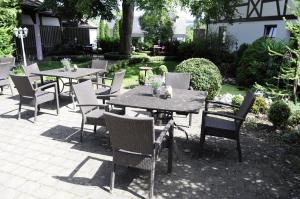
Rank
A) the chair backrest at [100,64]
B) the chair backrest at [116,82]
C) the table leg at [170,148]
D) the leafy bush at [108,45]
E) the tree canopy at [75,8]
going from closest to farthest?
the table leg at [170,148] < the chair backrest at [116,82] < the chair backrest at [100,64] < the tree canopy at [75,8] < the leafy bush at [108,45]

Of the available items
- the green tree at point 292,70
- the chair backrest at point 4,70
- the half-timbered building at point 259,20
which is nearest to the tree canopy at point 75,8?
the half-timbered building at point 259,20

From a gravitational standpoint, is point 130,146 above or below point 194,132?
above

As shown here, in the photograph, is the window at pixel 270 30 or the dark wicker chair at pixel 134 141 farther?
the window at pixel 270 30

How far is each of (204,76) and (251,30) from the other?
30.6 ft

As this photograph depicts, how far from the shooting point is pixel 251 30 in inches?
587

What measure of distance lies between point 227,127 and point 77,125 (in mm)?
3143

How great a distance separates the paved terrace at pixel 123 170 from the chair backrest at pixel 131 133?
65 centimetres

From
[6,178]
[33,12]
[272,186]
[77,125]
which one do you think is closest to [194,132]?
[272,186]

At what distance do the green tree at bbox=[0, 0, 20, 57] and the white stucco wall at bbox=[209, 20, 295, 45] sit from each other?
12.1 m

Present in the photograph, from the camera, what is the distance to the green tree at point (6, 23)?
469 inches

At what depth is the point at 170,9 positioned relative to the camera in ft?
45.0

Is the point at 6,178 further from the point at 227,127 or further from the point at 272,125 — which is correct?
the point at 272,125

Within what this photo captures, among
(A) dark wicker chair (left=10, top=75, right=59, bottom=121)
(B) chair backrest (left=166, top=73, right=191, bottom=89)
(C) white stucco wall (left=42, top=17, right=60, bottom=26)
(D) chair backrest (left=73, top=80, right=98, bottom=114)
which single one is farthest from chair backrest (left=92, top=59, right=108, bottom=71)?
(C) white stucco wall (left=42, top=17, right=60, bottom=26)

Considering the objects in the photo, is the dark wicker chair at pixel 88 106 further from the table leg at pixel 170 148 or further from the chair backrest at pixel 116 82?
the table leg at pixel 170 148
